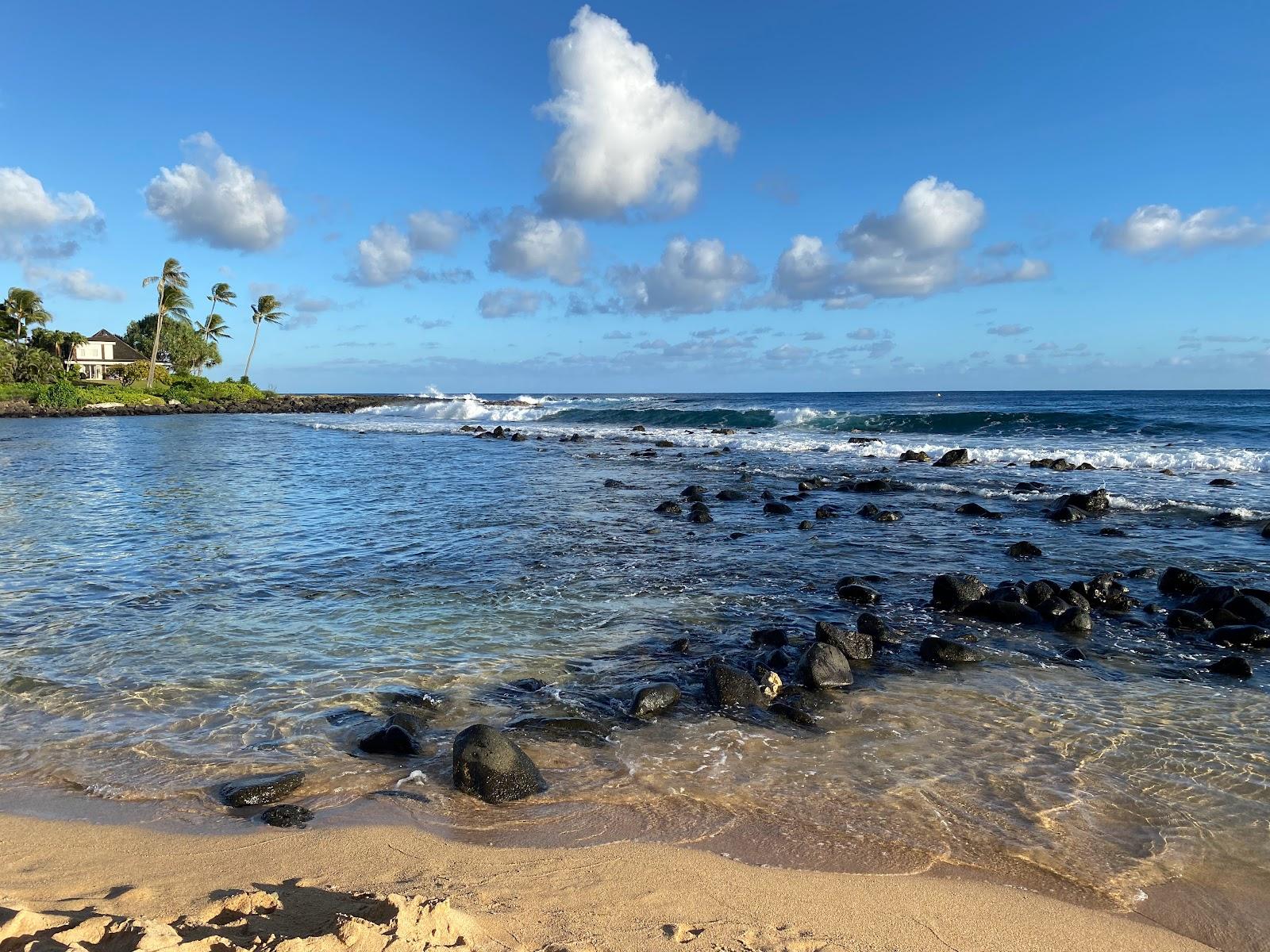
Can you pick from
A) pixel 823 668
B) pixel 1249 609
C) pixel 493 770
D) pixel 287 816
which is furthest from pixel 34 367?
pixel 1249 609

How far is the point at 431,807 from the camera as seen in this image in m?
4.71

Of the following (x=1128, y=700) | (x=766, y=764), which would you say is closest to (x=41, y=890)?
(x=766, y=764)

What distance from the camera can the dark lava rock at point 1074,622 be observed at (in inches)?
324

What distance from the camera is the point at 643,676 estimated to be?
7.01 metres

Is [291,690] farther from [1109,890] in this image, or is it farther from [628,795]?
[1109,890]

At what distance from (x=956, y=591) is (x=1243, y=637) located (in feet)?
9.15

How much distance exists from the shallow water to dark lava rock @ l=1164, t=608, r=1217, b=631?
35 centimetres

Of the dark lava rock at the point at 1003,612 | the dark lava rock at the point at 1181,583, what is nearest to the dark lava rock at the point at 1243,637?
the dark lava rock at the point at 1003,612

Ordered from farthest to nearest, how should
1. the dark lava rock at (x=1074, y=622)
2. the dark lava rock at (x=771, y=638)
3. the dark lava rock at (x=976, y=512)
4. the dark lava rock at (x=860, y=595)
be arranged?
the dark lava rock at (x=976, y=512)
the dark lava rock at (x=860, y=595)
the dark lava rock at (x=1074, y=622)
the dark lava rock at (x=771, y=638)

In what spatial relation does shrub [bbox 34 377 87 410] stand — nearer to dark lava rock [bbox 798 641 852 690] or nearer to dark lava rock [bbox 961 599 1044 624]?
dark lava rock [bbox 798 641 852 690]

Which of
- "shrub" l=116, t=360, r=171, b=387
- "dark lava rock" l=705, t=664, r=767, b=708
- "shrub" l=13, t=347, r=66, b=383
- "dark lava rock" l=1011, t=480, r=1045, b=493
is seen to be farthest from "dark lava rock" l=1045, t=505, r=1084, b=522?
"shrub" l=116, t=360, r=171, b=387

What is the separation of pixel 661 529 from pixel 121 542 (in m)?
9.40

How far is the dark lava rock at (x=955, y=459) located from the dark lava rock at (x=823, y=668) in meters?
19.7

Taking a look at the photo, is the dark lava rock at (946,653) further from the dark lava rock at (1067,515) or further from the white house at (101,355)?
the white house at (101,355)
